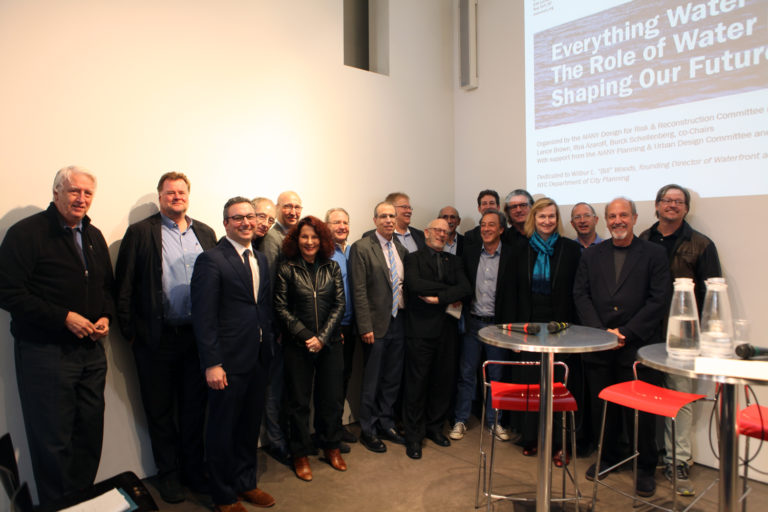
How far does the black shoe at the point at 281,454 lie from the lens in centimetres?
352

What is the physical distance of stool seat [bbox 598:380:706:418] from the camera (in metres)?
2.45

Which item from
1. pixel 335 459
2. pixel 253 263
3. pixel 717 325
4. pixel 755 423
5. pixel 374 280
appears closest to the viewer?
pixel 717 325

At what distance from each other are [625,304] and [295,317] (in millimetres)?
2042

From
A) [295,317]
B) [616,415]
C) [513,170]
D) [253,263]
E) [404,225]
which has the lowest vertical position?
[616,415]

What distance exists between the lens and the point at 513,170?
4746 millimetres

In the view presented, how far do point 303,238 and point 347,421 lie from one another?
1.81 m

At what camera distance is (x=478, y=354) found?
3.95 metres

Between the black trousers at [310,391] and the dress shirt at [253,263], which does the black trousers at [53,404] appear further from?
the black trousers at [310,391]

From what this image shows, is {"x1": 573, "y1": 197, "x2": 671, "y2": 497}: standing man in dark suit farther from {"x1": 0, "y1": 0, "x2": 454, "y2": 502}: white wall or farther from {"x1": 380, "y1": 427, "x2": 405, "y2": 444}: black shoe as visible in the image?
{"x1": 0, "y1": 0, "x2": 454, "y2": 502}: white wall

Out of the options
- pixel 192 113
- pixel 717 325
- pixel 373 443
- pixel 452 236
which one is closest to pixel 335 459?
pixel 373 443

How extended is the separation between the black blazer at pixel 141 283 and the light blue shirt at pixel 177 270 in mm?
40

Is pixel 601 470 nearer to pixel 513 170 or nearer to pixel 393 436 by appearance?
pixel 393 436

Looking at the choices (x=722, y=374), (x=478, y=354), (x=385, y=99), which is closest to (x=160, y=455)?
(x=478, y=354)

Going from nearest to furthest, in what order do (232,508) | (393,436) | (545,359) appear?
(545,359) → (232,508) → (393,436)
